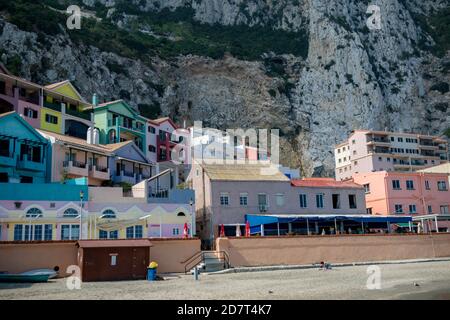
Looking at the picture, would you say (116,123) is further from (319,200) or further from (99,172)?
(319,200)

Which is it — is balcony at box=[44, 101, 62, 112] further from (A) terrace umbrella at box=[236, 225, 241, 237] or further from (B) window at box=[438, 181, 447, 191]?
(B) window at box=[438, 181, 447, 191]

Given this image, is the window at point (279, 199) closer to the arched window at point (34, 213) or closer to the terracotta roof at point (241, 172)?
the terracotta roof at point (241, 172)

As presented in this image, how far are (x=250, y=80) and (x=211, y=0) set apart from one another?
33592mm

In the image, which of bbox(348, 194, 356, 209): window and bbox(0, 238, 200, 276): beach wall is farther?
bbox(348, 194, 356, 209): window

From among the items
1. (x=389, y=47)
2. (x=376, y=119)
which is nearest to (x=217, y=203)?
(x=376, y=119)

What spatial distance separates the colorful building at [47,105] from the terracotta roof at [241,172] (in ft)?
65.1

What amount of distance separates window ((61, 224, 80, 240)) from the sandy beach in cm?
680

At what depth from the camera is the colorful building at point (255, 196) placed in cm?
4153

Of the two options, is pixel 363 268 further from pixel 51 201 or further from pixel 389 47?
pixel 389 47

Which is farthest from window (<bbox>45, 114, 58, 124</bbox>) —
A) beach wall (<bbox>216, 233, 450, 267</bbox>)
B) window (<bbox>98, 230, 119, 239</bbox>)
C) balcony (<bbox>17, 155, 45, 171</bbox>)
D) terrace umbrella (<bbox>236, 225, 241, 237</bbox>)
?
beach wall (<bbox>216, 233, 450, 267</bbox>)

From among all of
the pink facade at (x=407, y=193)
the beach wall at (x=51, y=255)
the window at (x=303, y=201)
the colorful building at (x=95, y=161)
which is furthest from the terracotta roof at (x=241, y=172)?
the pink facade at (x=407, y=193)

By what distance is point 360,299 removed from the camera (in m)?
19.6

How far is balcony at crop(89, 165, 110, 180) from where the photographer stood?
4644 centimetres

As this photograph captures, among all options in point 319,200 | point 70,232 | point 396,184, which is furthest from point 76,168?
point 396,184
